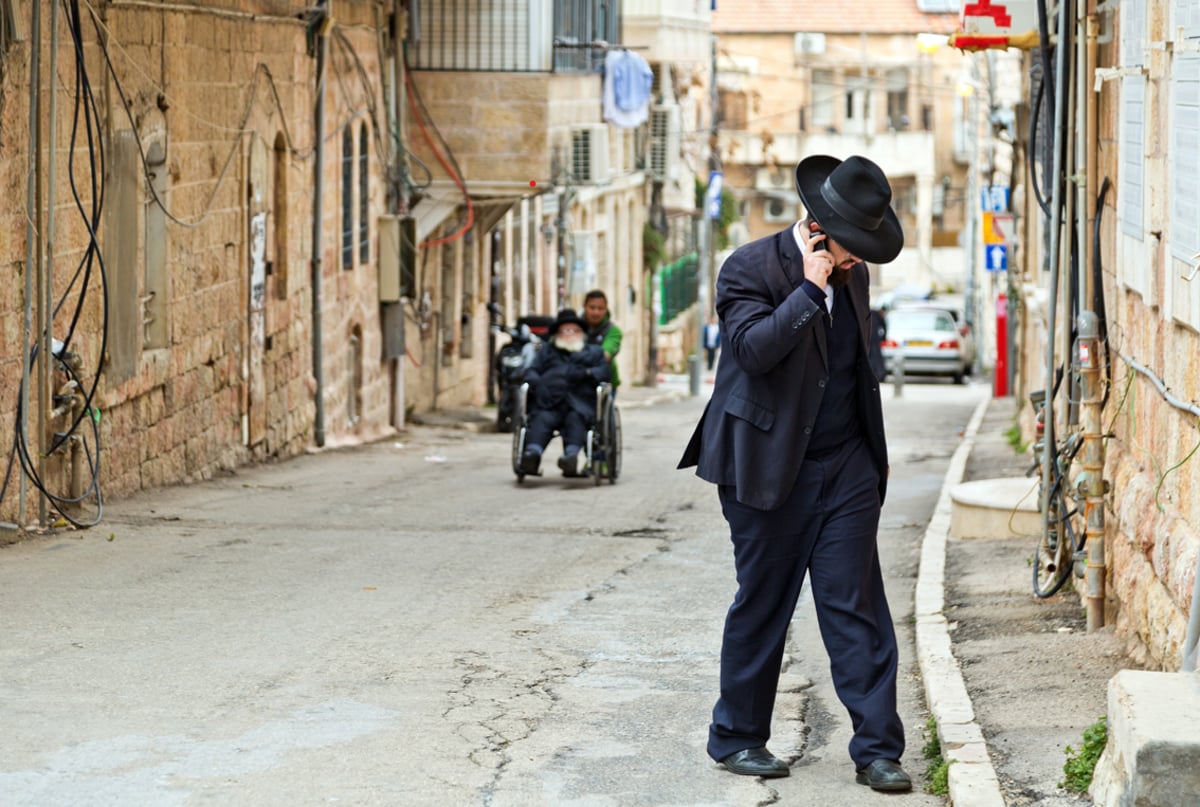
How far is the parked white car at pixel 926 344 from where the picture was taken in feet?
137

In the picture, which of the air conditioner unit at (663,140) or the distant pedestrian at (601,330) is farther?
the air conditioner unit at (663,140)

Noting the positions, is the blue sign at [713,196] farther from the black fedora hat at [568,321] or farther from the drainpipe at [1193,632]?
the drainpipe at [1193,632]

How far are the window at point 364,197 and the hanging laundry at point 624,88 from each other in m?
7.69

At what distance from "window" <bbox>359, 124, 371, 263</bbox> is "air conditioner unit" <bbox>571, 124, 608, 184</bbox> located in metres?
7.44

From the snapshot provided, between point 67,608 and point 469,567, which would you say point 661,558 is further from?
point 67,608

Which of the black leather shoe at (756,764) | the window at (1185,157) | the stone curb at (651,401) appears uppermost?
the window at (1185,157)

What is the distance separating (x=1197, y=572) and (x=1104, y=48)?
3.94m

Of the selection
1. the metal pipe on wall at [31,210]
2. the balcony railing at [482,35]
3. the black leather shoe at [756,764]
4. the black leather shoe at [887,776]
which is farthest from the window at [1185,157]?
the balcony railing at [482,35]

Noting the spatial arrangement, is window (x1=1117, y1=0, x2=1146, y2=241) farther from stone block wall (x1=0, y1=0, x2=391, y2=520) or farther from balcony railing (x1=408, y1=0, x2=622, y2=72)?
balcony railing (x1=408, y1=0, x2=622, y2=72)

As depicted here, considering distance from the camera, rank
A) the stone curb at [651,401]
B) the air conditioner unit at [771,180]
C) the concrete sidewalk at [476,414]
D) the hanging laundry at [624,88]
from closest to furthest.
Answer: the concrete sidewalk at [476,414] < the hanging laundry at [624,88] < the stone curb at [651,401] < the air conditioner unit at [771,180]

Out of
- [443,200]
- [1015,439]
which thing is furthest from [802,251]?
[443,200]

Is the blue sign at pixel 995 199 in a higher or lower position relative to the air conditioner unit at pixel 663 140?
lower

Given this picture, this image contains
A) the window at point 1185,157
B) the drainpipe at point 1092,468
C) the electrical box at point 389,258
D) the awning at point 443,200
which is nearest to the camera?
the window at point 1185,157

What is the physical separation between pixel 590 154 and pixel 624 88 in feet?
3.57
